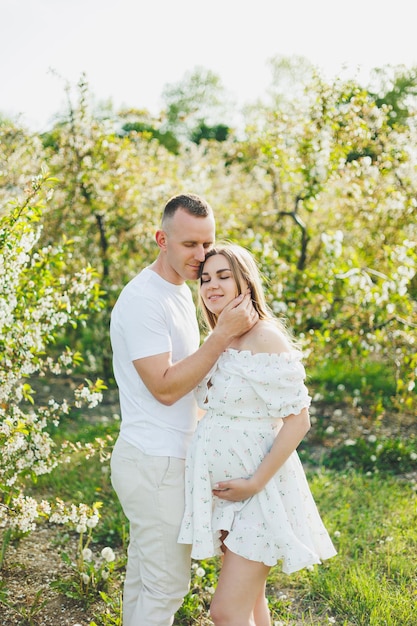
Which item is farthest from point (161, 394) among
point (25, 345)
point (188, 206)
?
point (25, 345)

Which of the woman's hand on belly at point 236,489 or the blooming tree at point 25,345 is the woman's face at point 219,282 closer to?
the woman's hand on belly at point 236,489

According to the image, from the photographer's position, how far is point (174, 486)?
273cm

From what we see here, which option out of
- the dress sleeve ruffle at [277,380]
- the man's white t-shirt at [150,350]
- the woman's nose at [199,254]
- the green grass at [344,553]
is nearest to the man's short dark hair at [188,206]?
the woman's nose at [199,254]

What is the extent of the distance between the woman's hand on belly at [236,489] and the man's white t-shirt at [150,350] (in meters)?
0.23

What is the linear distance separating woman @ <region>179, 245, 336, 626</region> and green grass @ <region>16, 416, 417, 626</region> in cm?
83

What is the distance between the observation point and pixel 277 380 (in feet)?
8.62

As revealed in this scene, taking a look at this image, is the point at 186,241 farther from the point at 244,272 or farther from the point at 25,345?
the point at 25,345

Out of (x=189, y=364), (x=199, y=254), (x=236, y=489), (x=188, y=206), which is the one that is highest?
(x=188, y=206)

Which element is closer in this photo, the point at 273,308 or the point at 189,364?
the point at 189,364

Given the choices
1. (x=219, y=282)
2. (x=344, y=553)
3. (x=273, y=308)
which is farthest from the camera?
(x=273, y=308)

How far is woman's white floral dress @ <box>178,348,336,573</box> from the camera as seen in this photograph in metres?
2.60

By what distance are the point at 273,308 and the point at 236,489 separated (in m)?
3.30

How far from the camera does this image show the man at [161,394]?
2613mm

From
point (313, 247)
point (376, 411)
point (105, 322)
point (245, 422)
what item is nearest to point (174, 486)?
point (245, 422)
